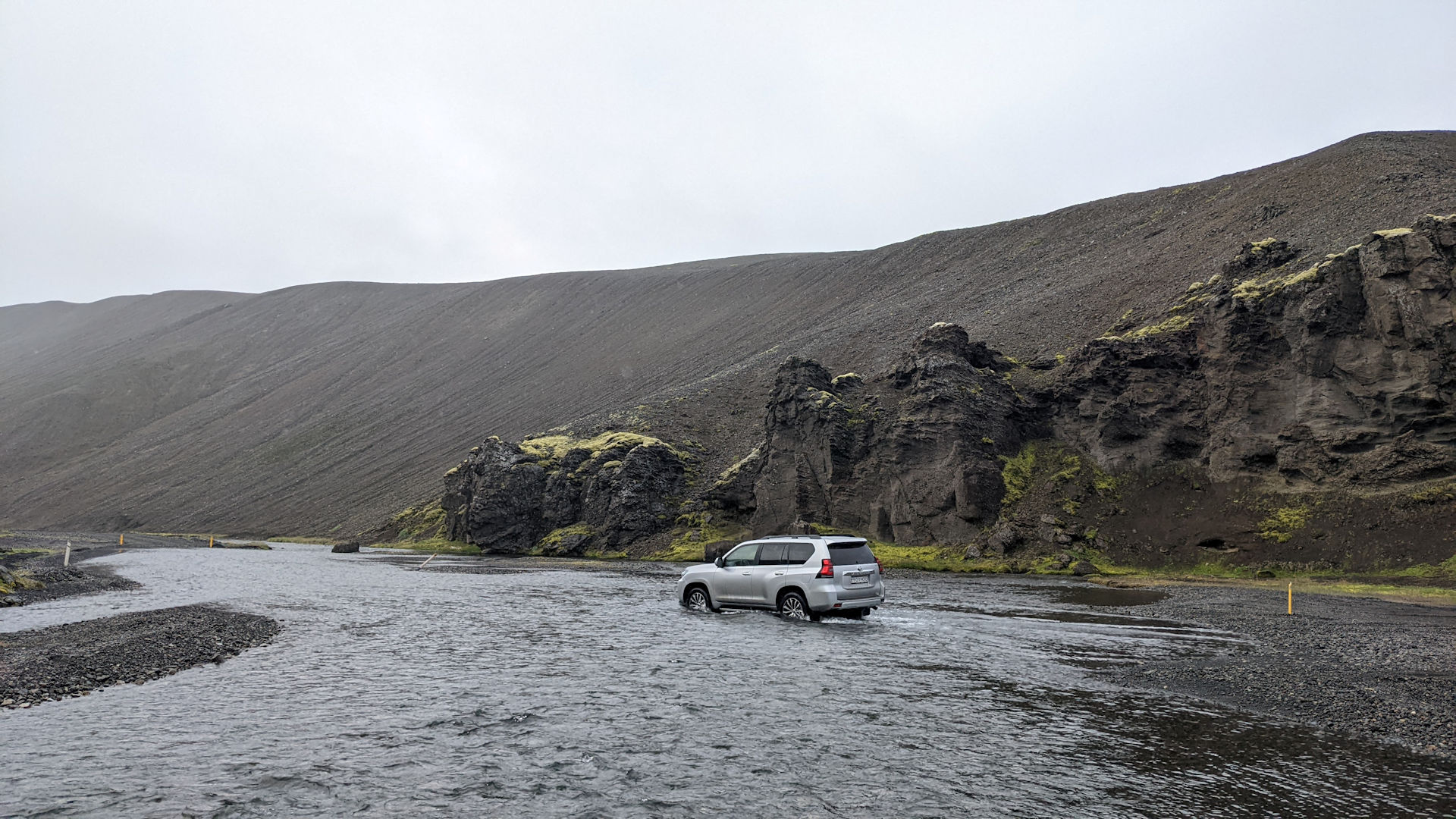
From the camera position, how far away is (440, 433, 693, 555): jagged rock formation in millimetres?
61656

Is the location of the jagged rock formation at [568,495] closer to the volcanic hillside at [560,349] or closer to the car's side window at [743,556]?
the volcanic hillside at [560,349]

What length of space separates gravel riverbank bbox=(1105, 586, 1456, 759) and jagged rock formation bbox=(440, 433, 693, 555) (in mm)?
42258

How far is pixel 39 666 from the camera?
14.4 m

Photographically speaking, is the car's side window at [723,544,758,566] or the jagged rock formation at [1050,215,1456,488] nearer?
the car's side window at [723,544,758,566]

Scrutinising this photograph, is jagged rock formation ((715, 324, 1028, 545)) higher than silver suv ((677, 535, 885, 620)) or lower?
higher

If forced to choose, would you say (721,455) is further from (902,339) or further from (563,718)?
(563,718)

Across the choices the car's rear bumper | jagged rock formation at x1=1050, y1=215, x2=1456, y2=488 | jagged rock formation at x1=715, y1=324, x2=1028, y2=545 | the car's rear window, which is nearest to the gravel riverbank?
the car's rear bumper

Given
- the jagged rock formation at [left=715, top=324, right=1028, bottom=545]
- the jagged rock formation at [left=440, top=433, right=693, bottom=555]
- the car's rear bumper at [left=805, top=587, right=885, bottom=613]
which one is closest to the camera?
the car's rear bumper at [left=805, top=587, right=885, bottom=613]

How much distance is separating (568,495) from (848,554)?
4844cm

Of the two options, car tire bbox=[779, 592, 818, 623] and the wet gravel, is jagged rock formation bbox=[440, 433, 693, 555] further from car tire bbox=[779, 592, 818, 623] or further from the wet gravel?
car tire bbox=[779, 592, 818, 623]

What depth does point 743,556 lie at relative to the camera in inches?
884

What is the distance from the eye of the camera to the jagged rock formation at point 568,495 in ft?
202

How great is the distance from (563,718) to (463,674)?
13.0 ft

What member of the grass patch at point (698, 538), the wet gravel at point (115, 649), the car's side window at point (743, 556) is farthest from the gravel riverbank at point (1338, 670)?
the grass patch at point (698, 538)
